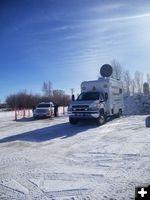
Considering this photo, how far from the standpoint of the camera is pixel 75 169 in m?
8.43

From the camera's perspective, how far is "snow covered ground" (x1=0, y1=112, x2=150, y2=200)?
21.2ft

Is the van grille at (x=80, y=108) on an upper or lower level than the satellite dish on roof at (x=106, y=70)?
lower

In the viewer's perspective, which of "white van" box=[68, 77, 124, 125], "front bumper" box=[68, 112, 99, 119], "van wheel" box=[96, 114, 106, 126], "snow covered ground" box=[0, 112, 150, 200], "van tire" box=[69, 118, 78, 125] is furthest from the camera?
"van tire" box=[69, 118, 78, 125]

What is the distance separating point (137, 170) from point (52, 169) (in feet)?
7.99

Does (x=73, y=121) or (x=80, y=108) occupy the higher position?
(x=80, y=108)

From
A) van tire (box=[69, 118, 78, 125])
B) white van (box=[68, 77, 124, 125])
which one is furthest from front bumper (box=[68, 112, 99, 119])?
van tire (box=[69, 118, 78, 125])

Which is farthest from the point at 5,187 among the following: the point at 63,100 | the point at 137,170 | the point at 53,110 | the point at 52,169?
the point at 63,100

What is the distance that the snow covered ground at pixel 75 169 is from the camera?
21.2 ft

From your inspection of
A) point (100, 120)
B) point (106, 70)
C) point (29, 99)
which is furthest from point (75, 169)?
point (29, 99)

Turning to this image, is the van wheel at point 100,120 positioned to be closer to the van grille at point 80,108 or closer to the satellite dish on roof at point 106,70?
the van grille at point 80,108

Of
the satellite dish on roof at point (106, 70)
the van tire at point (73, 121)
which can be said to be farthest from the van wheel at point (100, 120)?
the satellite dish on roof at point (106, 70)
